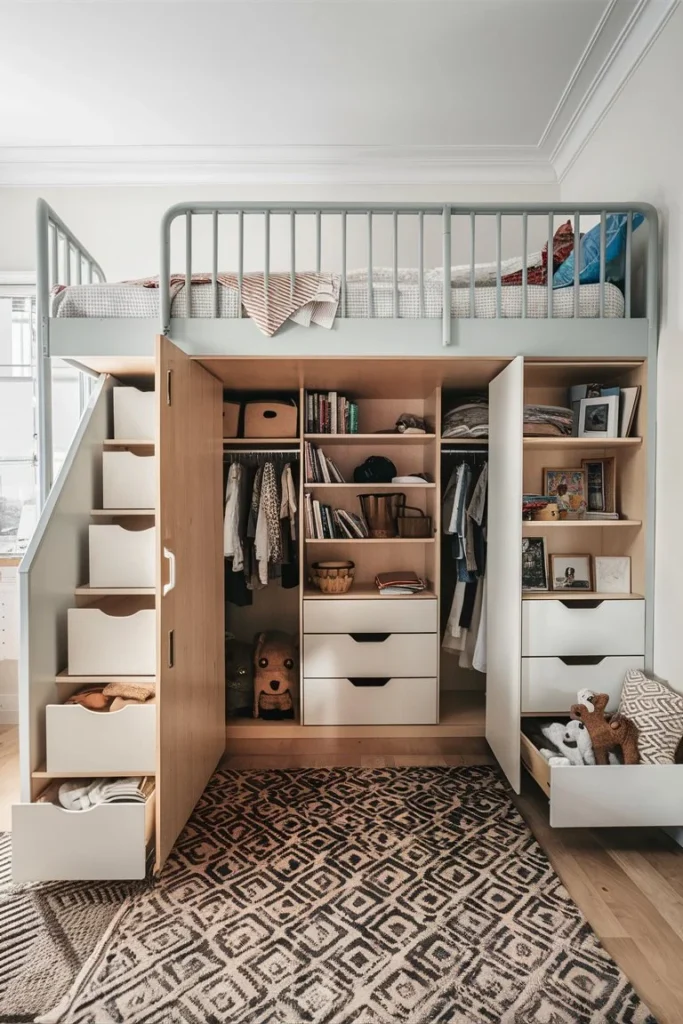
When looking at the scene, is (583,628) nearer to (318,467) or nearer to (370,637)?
(370,637)

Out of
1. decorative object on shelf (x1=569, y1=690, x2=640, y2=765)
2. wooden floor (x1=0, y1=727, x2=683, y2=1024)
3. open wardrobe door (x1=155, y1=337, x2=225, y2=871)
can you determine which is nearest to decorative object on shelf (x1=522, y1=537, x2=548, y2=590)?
decorative object on shelf (x1=569, y1=690, x2=640, y2=765)

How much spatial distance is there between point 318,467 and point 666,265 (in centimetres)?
174

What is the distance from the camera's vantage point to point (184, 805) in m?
2.22

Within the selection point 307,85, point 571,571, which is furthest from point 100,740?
point 307,85

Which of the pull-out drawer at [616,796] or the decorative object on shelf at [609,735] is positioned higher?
the decorative object on shelf at [609,735]

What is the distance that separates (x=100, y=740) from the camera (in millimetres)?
2062

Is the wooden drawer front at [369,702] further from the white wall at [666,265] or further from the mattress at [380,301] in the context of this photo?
the mattress at [380,301]

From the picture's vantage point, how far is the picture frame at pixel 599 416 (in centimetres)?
255

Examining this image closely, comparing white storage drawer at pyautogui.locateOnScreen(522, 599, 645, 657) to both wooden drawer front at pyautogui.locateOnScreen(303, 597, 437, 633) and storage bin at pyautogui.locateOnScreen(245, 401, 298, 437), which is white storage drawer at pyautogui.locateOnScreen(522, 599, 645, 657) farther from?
storage bin at pyautogui.locateOnScreen(245, 401, 298, 437)

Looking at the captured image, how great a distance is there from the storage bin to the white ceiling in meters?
Result: 1.43

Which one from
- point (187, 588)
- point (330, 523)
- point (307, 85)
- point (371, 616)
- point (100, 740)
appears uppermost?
point (307, 85)

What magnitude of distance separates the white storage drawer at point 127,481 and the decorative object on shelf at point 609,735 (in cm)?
185

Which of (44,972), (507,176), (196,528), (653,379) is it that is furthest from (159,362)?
(507,176)

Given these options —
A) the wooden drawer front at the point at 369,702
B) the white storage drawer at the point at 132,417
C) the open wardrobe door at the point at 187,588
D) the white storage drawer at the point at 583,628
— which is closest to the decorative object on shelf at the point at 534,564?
the white storage drawer at the point at 583,628
